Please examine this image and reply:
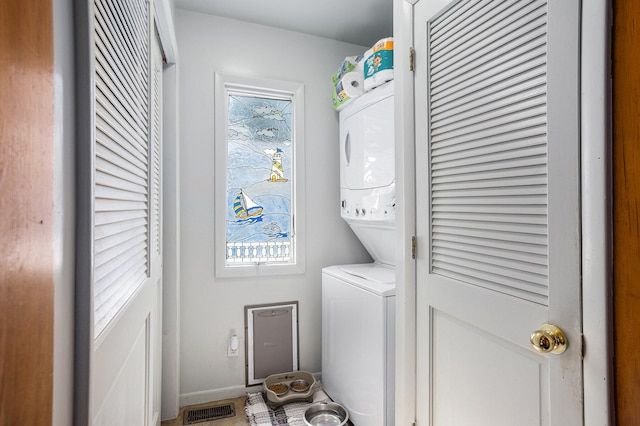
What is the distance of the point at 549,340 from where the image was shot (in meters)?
0.83

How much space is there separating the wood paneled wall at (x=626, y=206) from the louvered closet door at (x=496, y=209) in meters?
0.08

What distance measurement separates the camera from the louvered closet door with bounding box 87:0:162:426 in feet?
2.56

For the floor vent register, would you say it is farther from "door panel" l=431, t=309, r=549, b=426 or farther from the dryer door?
the dryer door

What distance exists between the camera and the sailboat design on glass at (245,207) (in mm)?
2477

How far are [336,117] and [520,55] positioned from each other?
5.86 ft

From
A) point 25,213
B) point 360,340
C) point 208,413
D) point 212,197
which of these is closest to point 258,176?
point 212,197

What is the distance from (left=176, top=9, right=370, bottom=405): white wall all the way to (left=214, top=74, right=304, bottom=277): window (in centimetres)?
7

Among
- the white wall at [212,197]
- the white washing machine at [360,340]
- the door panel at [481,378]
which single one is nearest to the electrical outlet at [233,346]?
the white wall at [212,197]

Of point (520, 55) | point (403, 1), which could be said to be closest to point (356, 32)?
point (403, 1)

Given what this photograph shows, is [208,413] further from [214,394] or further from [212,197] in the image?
[212,197]

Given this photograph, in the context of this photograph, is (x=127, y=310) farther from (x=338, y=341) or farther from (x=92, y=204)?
(x=338, y=341)

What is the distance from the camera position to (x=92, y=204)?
64 centimetres

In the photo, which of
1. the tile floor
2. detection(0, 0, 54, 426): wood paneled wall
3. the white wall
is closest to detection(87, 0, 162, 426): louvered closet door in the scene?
detection(0, 0, 54, 426): wood paneled wall

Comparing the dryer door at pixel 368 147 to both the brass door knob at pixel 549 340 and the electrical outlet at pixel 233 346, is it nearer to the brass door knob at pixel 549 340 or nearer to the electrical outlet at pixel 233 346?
the brass door knob at pixel 549 340
